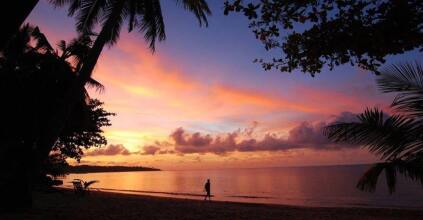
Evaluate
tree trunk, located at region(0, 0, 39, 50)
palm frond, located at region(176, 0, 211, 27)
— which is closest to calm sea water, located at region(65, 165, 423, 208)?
palm frond, located at region(176, 0, 211, 27)

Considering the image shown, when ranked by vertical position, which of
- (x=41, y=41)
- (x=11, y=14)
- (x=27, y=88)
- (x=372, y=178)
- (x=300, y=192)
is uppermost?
(x=41, y=41)

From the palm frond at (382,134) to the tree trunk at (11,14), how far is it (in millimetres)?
4115

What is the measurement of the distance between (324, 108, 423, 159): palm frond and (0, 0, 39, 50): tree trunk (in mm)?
4115

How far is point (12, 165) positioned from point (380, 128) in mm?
14797

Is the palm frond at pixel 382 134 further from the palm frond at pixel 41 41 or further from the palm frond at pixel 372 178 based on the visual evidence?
the palm frond at pixel 41 41

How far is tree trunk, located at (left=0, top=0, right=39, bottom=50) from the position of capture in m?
2.07

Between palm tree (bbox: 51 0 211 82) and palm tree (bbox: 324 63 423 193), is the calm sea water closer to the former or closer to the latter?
palm tree (bbox: 51 0 211 82)

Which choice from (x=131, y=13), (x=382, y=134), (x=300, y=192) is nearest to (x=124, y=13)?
(x=131, y=13)

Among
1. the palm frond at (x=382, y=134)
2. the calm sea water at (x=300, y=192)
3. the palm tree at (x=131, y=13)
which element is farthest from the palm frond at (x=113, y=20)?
the calm sea water at (x=300, y=192)

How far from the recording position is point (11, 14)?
6.88 ft

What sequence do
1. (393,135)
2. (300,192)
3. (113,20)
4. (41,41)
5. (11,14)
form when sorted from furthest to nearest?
(300,192), (41,41), (113,20), (393,135), (11,14)

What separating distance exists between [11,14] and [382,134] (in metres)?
4.59

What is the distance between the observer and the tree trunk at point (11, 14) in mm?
2068

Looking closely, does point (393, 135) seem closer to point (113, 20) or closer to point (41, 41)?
point (113, 20)
